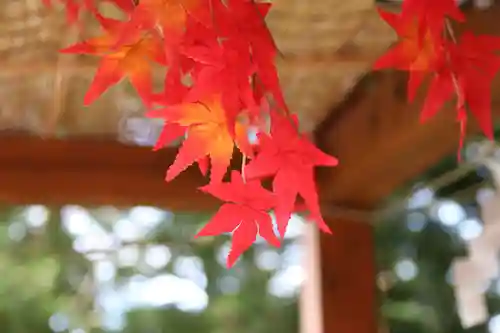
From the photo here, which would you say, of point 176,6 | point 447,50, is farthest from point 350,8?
point 176,6

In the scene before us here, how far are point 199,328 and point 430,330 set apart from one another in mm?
444

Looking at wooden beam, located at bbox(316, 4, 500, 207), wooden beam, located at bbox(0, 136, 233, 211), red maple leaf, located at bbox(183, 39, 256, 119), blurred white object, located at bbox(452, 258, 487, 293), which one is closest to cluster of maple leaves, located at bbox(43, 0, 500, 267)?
red maple leaf, located at bbox(183, 39, 256, 119)

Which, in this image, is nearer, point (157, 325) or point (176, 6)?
point (176, 6)

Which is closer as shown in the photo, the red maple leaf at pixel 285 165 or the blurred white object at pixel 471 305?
the red maple leaf at pixel 285 165

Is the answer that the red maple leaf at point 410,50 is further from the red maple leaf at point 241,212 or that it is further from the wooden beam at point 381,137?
the wooden beam at point 381,137

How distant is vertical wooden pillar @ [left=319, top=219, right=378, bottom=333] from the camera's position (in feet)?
4.22

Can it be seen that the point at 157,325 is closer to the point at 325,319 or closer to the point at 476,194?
the point at 325,319

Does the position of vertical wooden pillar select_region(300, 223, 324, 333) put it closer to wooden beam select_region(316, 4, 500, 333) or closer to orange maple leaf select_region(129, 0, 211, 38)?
wooden beam select_region(316, 4, 500, 333)

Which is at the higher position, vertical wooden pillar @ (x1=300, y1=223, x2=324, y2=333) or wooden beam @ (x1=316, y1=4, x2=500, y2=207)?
wooden beam @ (x1=316, y1=4, x2=500, y2=207)

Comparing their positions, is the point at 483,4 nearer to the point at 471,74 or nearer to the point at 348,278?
the point at 471,74

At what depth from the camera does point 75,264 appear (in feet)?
5.29

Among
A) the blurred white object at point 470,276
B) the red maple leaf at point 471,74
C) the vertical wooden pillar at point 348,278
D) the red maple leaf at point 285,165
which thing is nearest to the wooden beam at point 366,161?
the vertical wooden pillar at point 348,278

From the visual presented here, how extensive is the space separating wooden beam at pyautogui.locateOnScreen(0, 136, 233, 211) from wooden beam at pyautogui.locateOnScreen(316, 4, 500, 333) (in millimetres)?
222

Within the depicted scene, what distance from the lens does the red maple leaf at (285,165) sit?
55 cm
